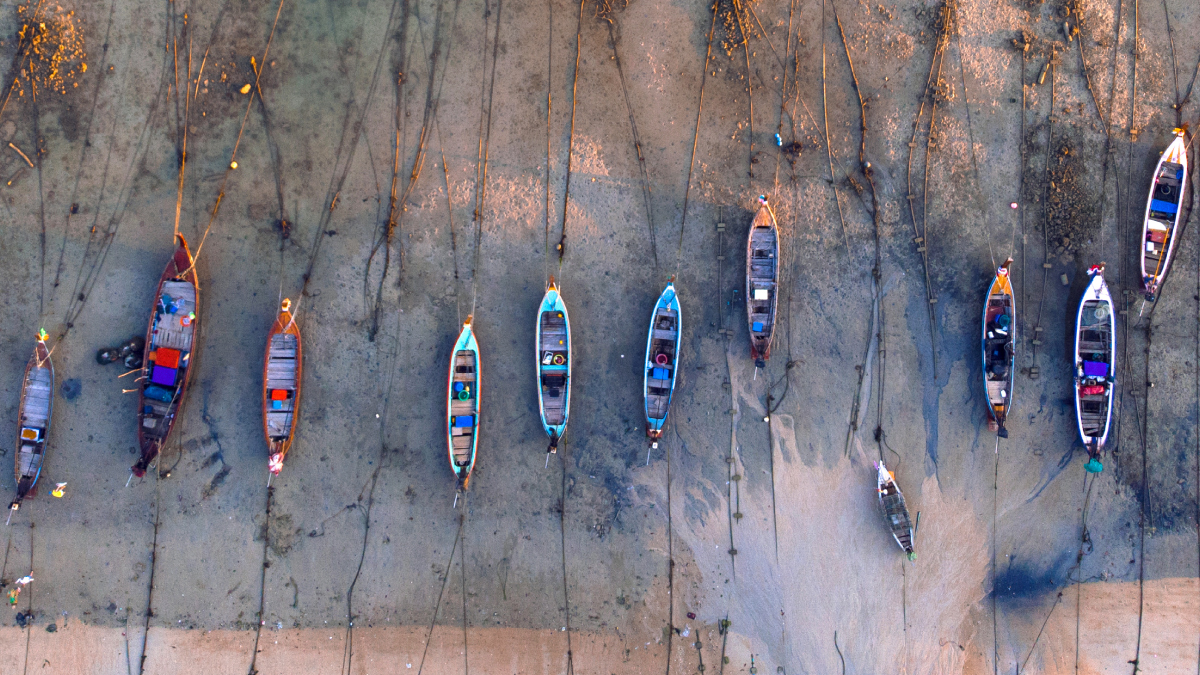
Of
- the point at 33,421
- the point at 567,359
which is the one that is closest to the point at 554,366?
the point at 567,359

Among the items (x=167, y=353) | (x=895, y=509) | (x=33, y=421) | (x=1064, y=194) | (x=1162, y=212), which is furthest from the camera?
(x=1064, y=194)

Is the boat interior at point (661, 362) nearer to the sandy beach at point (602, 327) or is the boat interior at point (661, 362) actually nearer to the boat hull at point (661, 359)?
the boat hull at point (661, 359)

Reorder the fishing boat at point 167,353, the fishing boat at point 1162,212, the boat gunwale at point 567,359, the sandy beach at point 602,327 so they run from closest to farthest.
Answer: the fishing boat at point 167,353
the boat gunwale at point 567,359
the sandy beach at point 602,327
the fishing boat at point 1162,212

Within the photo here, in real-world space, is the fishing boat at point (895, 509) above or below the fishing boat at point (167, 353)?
below

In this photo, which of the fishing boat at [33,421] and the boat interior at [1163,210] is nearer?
the fishing boat at [33,421]

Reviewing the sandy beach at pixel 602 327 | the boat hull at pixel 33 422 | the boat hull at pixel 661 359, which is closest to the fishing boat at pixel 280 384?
the sandy beach at pixel 602 327

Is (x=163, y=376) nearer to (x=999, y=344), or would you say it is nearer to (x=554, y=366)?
(x=554, y=366)

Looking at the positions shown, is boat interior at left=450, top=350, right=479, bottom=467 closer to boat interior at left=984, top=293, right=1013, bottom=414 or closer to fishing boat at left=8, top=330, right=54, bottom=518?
fishing boat at left=8, top=330, right=54, bottom=518

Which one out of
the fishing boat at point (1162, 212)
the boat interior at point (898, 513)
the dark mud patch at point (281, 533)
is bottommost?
the dark mud patch at point (281, 533)
